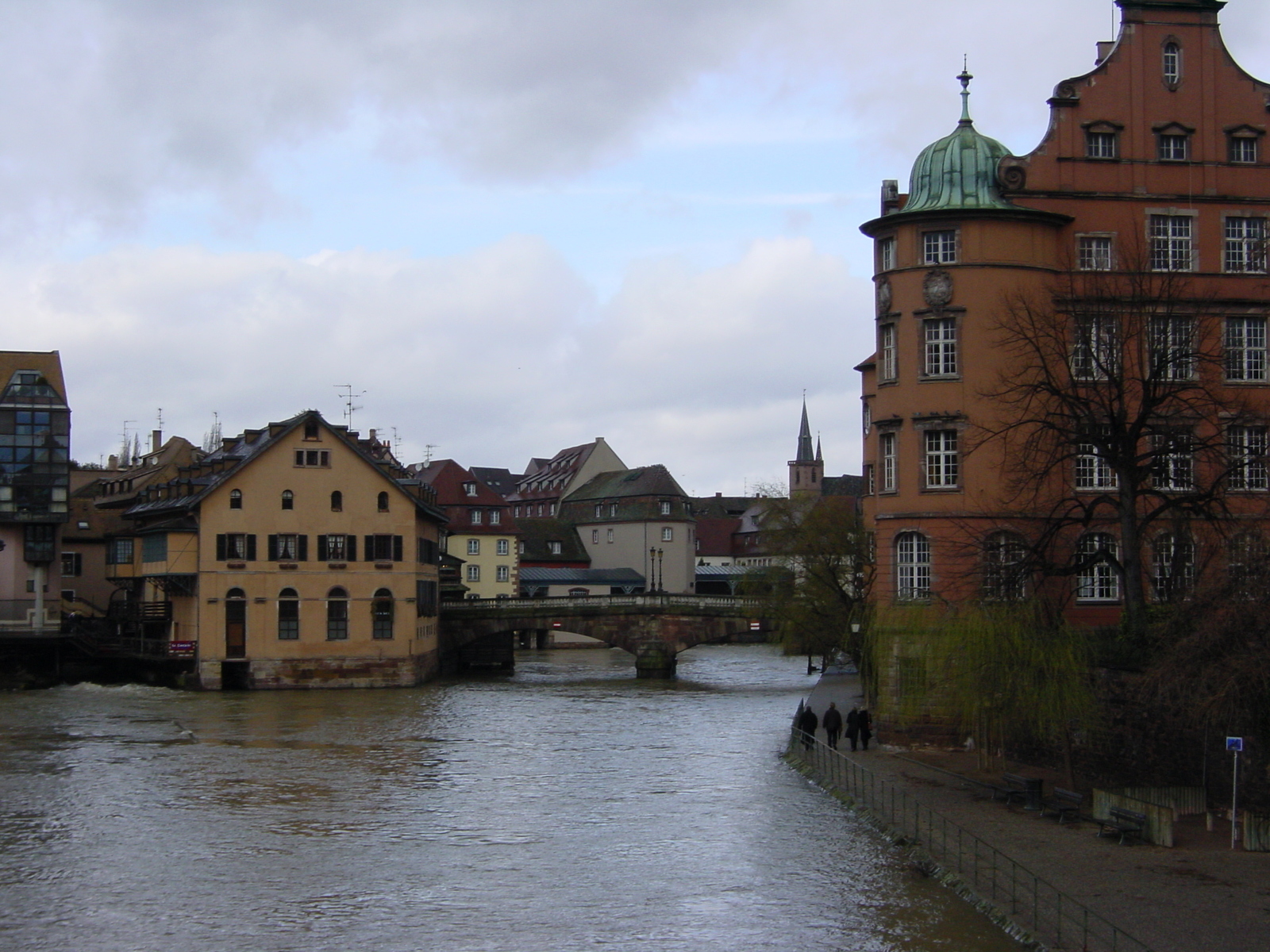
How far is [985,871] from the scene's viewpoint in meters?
26.9

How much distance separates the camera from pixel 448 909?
26422mm

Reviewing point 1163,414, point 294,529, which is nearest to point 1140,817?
point 1163,414

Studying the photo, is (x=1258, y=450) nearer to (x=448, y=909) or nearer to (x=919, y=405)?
(x=919, y=405)

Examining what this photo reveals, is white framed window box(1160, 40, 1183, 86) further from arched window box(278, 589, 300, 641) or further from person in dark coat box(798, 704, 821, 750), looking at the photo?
arched window box(278, 589, 300, 641)

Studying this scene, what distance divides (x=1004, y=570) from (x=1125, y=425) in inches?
173

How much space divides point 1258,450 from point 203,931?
93.0 feet

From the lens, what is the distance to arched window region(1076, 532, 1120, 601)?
42.0m

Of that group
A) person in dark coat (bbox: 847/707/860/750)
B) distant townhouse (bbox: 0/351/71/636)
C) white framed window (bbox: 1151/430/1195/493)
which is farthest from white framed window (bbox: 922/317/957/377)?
distant townhouse (bbox: 0/351/71/636)

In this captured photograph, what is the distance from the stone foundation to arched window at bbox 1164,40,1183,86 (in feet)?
137

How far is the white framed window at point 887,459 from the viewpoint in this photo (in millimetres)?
43250

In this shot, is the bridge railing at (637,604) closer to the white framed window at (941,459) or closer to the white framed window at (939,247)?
the white framed window at (941,459)

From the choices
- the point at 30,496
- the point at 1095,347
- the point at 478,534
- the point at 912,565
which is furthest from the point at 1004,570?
the point at 478,534

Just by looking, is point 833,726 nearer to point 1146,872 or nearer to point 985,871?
point 985,871

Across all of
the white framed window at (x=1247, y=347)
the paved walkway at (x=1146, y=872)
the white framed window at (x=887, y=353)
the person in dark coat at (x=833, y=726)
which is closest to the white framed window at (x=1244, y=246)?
the white framed window at (x=1247, y=347)
